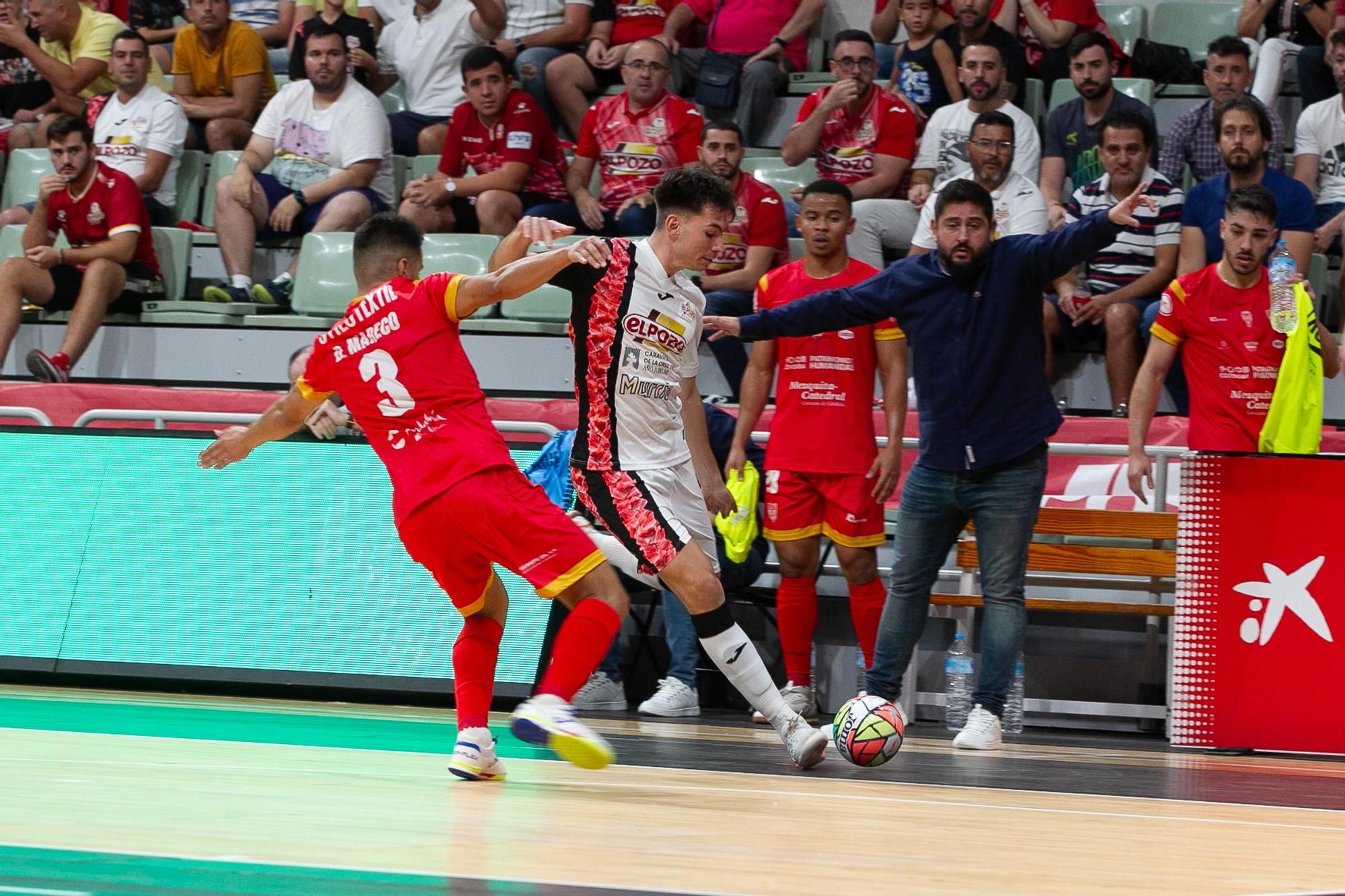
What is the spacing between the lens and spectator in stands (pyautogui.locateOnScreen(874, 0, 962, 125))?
10.8 m

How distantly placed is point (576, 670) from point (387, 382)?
1101mm

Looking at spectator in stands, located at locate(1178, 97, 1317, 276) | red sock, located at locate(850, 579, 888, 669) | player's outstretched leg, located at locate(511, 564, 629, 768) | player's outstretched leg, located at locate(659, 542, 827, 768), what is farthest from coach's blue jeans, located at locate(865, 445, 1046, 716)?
spectator in stands, located at locate(1178, 97, 1317, 276)

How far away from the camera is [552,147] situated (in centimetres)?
1112

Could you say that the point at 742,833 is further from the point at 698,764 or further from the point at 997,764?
the point at 997,764

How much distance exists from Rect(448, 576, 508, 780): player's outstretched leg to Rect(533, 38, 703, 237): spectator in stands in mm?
5513

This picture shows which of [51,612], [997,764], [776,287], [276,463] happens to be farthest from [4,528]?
[997,764]

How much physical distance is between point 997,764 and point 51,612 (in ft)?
16.0

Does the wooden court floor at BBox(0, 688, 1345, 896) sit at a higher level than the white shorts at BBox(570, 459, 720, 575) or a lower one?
lower

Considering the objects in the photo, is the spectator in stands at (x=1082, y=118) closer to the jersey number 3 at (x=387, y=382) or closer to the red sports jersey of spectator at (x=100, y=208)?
the jersey number 3 at (x=387, y=382)

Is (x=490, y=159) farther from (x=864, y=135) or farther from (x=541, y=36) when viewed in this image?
(x=864, y=135)

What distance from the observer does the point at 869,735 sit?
567 centimetres

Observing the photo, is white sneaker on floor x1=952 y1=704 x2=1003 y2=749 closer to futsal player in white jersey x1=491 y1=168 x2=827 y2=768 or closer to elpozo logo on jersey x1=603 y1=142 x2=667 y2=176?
futsal player in white jersey x1=491 y1=168 x2=827 y2=768

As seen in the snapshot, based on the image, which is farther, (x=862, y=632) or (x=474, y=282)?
(x=862, y=632)

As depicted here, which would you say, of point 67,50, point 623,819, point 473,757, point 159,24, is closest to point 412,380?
point 473,757
